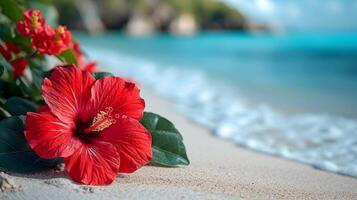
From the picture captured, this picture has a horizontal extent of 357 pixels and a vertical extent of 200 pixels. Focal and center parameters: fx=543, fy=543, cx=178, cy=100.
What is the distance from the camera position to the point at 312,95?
6.34 meters

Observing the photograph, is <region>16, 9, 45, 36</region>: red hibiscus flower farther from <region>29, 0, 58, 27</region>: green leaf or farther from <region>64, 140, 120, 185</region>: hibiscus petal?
<region>29, 0, 58, 27</region>: green leaf

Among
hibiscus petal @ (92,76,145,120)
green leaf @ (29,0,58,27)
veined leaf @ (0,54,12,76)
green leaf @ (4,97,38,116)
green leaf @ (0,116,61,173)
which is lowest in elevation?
green leaf @ (0,116,61,173)

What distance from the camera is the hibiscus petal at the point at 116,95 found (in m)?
1.73

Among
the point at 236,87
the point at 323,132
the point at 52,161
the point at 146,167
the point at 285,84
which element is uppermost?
the point at 285,84

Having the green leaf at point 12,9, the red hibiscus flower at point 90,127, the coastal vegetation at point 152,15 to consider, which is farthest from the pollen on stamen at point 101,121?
the coastal vegetation at point 152,15

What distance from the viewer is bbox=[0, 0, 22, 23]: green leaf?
2348 millimetres

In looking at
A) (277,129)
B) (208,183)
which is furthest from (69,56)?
(277,129)

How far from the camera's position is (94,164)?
1633 mm

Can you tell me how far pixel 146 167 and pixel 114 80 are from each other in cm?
37

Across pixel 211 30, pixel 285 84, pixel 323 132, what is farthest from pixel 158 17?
pixel 323 132

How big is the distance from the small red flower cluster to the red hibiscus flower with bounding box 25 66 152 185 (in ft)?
1.15

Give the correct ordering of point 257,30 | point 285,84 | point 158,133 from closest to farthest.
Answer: point 158,133
point 285,84
point 257,30

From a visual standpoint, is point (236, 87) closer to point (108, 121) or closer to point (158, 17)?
point (108, 121)

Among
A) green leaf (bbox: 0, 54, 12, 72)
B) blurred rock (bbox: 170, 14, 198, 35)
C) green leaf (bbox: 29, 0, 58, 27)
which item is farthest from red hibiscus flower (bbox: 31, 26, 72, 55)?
blurred rock (bbox: 170, 14, 198, 35)
